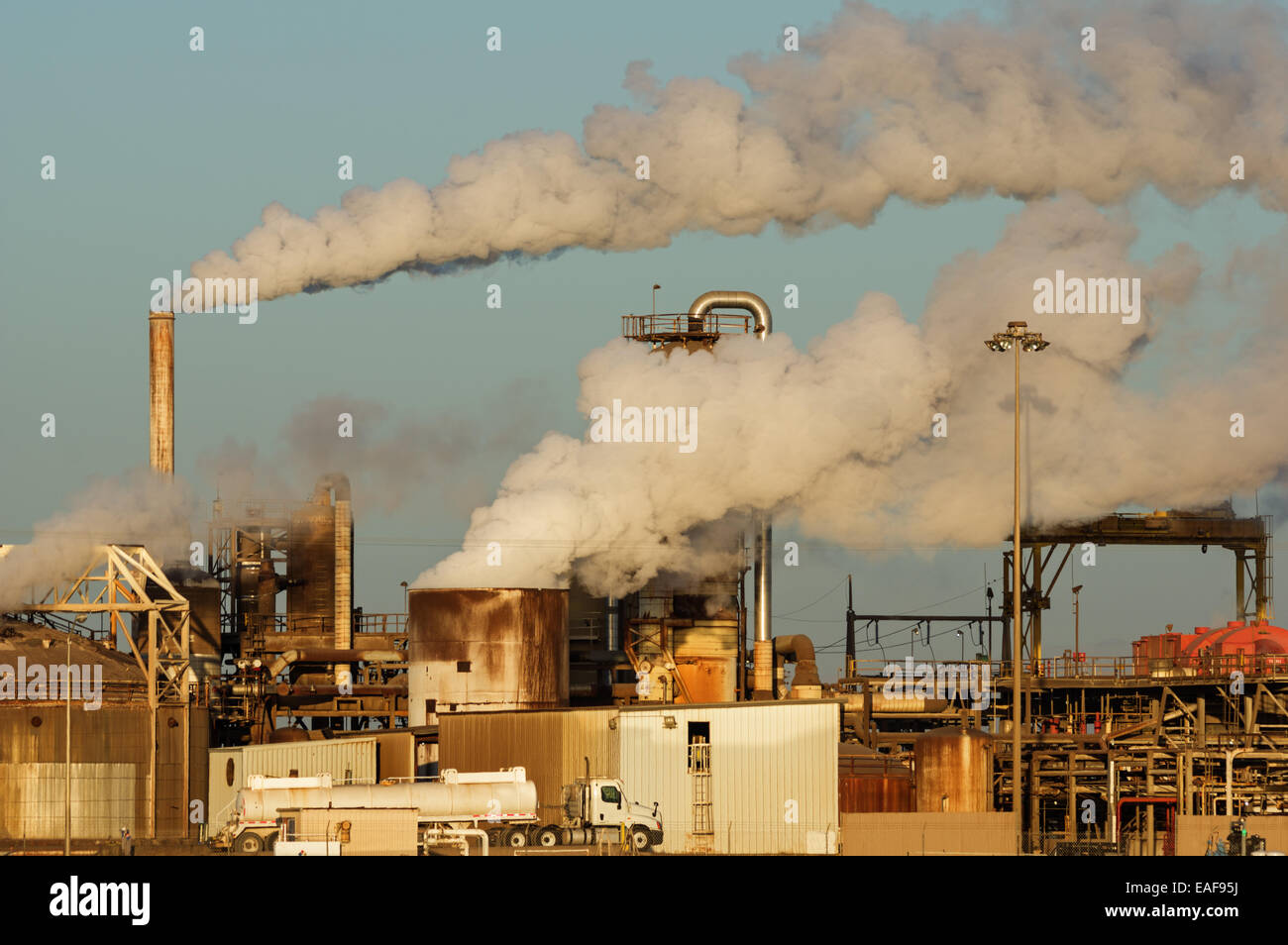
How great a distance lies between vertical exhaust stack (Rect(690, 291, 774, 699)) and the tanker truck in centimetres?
2389

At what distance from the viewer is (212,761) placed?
69.2 metres

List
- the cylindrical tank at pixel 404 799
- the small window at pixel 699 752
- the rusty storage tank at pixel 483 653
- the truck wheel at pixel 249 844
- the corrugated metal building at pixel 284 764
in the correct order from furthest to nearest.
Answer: the rusty storage tank at pixel 483 653
the corrugated metal building at pixel 284 764
the small window at pixel 699 752
the cylindrical tank at pixel 404 799
the truck wheel at pixel 249 844

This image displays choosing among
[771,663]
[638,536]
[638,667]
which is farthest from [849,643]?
[638,536]

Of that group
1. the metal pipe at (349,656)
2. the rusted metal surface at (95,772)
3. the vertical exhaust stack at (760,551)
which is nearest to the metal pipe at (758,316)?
the vertical exhaust stack at (760,551)

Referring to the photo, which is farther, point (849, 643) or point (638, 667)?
point (849, 643)

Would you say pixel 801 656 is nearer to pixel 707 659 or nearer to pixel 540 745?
pixel 707 659

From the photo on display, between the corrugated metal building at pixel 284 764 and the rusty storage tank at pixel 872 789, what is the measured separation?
15691 mm

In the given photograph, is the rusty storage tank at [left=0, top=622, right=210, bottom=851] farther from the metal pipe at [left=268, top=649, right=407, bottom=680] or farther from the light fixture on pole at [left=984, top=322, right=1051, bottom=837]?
the light fixture on pole at [left=984, top=322, right=1051, bottom=837]

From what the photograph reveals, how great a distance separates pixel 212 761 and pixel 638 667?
1859cm

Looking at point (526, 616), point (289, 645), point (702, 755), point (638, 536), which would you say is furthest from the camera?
point (289, 645)

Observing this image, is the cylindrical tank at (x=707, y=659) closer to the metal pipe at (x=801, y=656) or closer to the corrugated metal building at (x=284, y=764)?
the metal pipe at (x=801, y=656)

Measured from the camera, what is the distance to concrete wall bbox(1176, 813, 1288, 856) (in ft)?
180

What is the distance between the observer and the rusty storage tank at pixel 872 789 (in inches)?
2392
